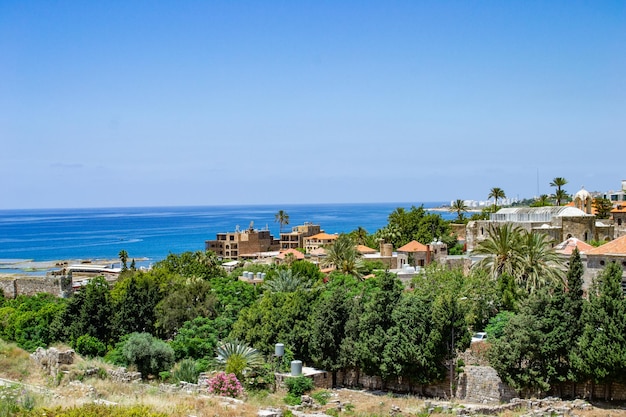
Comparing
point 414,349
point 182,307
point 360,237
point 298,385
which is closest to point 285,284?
point 182,307

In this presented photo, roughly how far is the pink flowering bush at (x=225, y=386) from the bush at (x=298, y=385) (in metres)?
2.60

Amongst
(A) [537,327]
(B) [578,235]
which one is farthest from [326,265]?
(A) [537,327]

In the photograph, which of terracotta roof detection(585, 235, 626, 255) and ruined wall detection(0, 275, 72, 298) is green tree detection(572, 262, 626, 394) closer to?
terracotta roof detection(585, 235, 626, 255)

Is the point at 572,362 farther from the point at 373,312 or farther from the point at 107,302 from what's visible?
the point at 107,302

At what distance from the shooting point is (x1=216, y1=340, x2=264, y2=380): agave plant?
21672 millimetres

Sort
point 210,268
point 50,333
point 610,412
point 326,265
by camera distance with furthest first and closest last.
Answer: point 326,265
point 210,268
point 50,333
point 610,412

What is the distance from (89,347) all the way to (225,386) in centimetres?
1068

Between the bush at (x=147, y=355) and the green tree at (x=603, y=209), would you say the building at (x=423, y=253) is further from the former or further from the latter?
the bush at (x=147, y=355)

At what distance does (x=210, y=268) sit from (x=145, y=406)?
108ft

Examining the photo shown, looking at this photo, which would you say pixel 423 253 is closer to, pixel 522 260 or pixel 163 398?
pixel 522 260

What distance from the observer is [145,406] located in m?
13.8

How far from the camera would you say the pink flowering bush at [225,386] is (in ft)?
63.1

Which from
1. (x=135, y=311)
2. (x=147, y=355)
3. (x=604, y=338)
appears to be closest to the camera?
(x=604, y=338)

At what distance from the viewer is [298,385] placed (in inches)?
865
